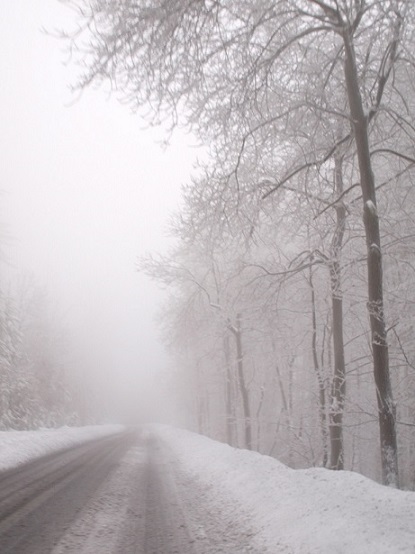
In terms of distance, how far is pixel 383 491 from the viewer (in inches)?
180

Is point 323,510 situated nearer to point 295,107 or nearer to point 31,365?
point 295,107

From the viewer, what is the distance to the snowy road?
3.83 meters

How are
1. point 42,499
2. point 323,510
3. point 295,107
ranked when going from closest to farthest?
point 323,510, point 42,499, point 295,107

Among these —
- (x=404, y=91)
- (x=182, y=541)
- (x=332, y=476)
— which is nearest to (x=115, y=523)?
(x=182, y=541)

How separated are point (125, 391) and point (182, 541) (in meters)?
147

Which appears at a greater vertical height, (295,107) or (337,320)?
(295,107)

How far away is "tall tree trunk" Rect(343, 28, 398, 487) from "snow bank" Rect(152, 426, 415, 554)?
1.03 meters

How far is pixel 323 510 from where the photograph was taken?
4.25m

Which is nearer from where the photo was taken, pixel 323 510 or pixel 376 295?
pixel 323 510

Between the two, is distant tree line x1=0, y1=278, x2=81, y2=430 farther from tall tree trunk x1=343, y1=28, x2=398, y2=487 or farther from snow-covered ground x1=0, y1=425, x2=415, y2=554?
tall tree trunk x1=343, y1=28, x2=398, y2=487

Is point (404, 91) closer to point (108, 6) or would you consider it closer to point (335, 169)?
point (335, 169)

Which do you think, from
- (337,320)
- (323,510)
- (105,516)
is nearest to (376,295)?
(323,510)

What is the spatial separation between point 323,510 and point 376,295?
3.50 metres

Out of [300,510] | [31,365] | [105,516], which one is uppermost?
[31,365]
